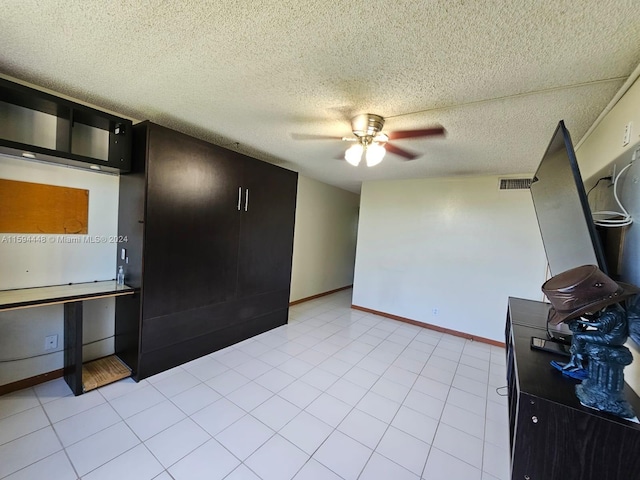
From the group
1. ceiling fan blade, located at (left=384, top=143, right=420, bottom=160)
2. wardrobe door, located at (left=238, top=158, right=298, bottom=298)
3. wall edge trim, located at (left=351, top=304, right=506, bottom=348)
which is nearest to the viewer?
ceiling fan blade, located at (left=384, top=143, right=420, bottom=160)

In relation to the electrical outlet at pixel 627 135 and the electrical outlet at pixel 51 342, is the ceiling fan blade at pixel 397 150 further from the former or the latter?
the electrical outlet at pixel 51 342

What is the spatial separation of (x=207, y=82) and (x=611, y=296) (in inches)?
91.6

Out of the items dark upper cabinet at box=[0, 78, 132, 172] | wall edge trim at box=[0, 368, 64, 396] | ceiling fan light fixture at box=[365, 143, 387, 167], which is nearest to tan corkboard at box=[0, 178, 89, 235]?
dark upper cabinet at box=[0, 78, 132, 172]

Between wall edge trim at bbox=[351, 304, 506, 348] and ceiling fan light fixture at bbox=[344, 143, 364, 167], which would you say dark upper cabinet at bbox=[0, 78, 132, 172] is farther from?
wall edge trim at bbox=[351, 304, 506, 348]

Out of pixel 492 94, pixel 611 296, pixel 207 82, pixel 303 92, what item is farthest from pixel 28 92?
pixel 611 296

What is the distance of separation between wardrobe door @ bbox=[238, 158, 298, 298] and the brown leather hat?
9.06 feet

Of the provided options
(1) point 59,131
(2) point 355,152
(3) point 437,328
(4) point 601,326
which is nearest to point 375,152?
(2) point 355,152

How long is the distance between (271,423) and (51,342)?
A: 78.5 inches

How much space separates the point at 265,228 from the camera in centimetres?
336

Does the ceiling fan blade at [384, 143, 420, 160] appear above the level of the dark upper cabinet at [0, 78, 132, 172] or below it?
above

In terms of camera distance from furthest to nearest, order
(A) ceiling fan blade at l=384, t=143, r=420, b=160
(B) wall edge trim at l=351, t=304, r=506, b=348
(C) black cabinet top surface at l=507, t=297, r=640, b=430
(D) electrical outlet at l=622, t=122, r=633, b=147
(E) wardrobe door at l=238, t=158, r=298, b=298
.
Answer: (B) wall edge trim at l=351, t=304, r=506, b=348, (E) wardrobe door at l=238, t=158, r=298, b=298, (A) ceiling fan blade at l=384, t=143, r=420, b=160, (D) electrical outlet at l=622, t=122, r=633, b=147, (C) black cabinet top surface at l=507, t=297, r=640, b=430

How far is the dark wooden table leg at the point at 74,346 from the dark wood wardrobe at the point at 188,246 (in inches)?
14.0

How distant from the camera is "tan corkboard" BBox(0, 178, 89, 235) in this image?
6.39 feet

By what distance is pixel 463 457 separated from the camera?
1761 mm
